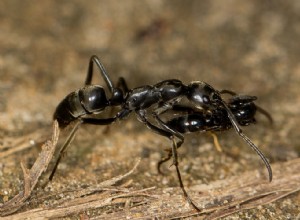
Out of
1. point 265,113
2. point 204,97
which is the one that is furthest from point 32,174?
point 265,113

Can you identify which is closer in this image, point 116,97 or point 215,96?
point 215,96

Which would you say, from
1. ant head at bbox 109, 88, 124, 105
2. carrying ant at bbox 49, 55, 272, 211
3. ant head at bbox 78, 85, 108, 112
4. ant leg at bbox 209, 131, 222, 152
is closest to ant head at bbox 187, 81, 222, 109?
carrying ant at bbox 49, 55, 272, 211

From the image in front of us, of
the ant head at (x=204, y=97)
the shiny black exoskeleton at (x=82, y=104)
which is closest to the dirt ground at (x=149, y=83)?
the shiny black exoskeleton at (x=82, y=104)

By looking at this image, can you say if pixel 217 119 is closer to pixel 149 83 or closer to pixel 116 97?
pixel 116 97

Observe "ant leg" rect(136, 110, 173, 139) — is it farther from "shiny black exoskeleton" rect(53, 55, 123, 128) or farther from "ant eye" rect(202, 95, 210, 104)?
"ant eye" rect(202, 95, 210, 104)

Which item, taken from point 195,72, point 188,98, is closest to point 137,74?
point 195,72
